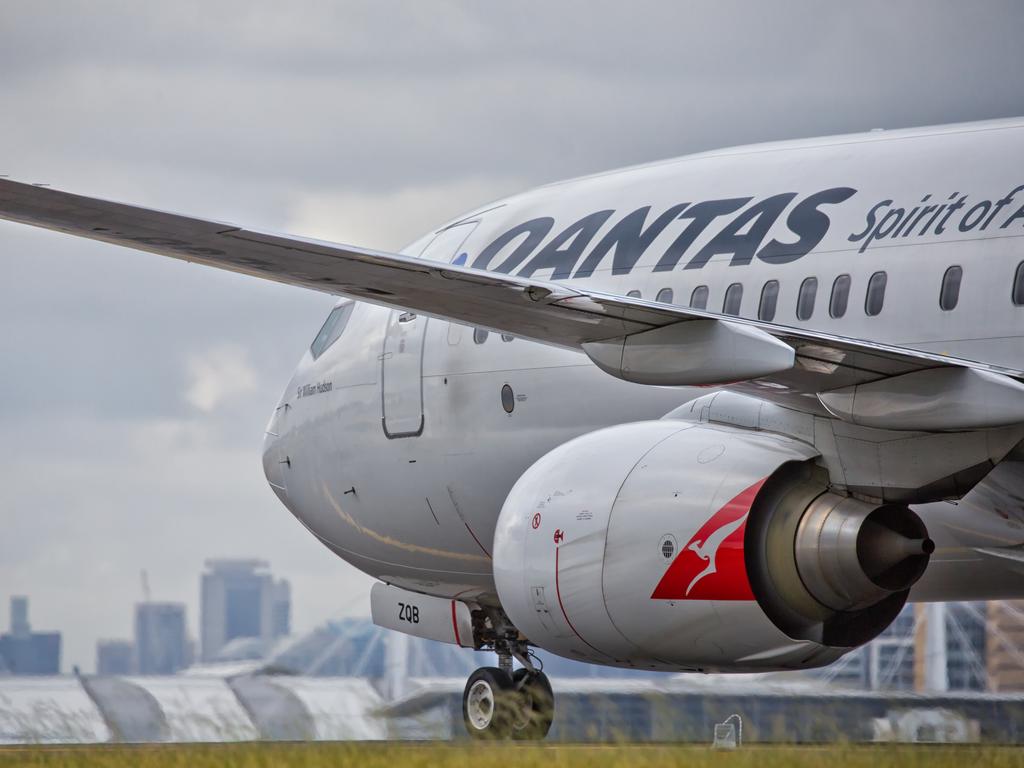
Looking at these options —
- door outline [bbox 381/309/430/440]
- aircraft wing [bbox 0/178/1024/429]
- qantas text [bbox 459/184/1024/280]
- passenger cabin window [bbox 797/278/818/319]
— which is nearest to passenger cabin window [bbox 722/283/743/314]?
qantas text [bbox 459/184/1024/280]

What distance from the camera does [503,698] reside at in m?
14.7

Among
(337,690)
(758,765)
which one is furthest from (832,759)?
(337,690)

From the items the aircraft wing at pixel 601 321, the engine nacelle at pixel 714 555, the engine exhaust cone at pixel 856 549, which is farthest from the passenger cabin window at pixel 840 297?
the aircraft wing at pixel 601 321

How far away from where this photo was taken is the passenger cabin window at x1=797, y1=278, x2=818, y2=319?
39.1 ft

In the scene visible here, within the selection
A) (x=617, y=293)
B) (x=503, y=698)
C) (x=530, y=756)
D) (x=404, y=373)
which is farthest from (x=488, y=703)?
(x=530, y=756)

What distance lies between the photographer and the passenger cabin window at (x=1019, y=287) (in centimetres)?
1077

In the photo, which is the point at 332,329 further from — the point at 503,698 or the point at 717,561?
the point at 717,561

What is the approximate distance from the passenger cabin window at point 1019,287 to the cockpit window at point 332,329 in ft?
22.7

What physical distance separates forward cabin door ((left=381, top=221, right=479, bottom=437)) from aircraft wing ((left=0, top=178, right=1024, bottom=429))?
5.29 metres

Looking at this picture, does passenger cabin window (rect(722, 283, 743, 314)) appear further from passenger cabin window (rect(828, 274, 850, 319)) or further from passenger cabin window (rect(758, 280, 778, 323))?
passenger cabin window (rect(828, 274, 850, 319))

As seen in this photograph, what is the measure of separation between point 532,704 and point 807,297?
4.82 metres

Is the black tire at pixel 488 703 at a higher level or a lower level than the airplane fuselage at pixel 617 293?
lower

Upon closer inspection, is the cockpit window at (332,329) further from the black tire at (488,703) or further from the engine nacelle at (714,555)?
the engine nacelle at (714,555)

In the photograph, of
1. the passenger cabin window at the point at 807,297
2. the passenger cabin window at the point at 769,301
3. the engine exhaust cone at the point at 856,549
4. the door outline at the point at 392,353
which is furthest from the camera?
the door outline at the point at 392,353
